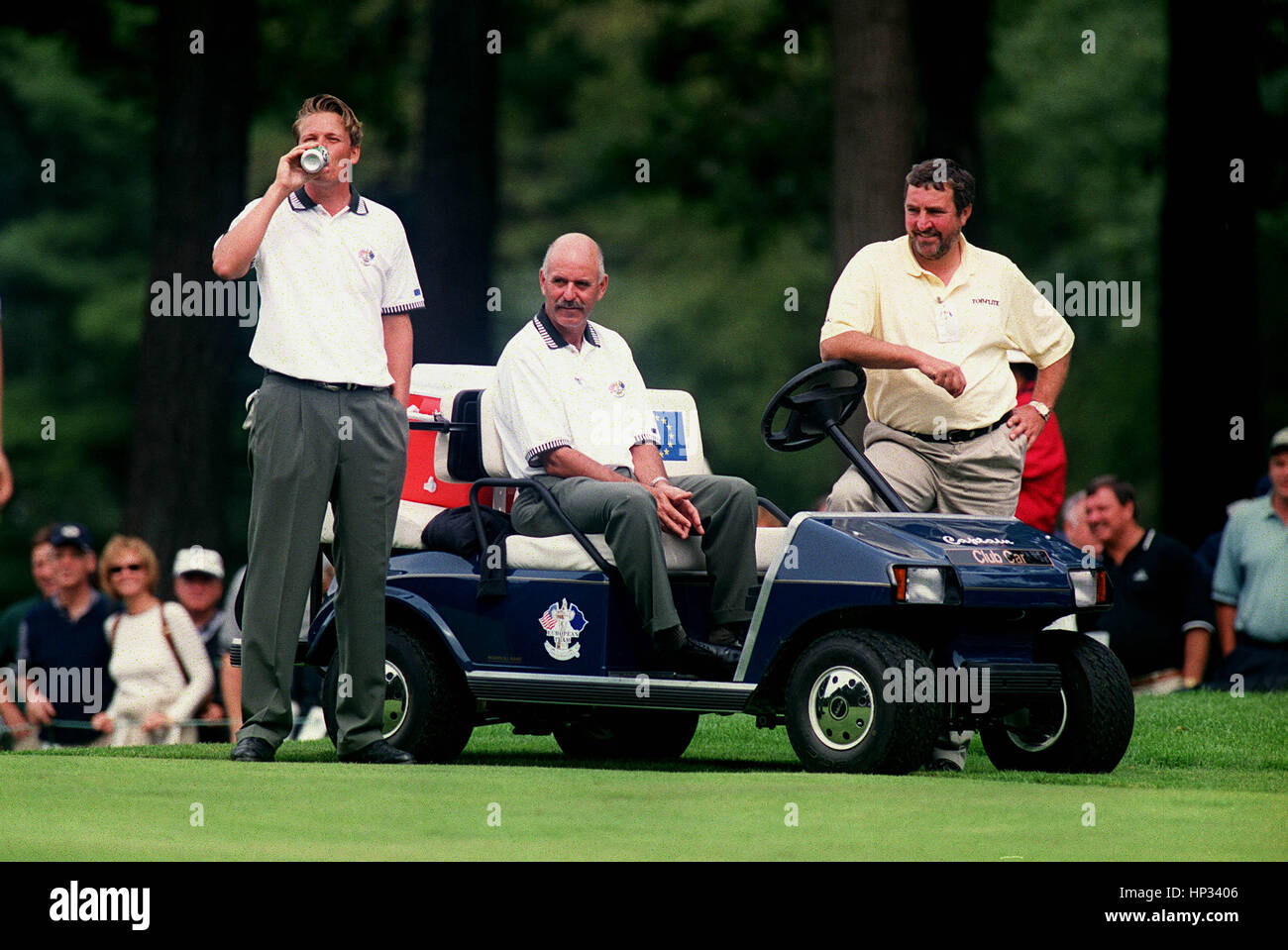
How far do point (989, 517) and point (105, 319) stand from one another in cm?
2583

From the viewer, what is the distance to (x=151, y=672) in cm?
1235

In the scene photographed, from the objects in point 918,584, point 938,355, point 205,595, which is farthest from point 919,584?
point 205,595

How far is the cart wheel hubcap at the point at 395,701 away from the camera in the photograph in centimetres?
899

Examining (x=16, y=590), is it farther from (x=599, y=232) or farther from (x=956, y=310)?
(x=956, y=310)

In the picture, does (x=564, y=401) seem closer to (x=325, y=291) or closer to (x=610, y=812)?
(x=325, y=291)

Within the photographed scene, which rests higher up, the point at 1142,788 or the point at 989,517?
the point at 989,517

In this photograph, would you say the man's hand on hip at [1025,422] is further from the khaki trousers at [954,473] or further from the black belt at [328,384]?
the black belt at [328,384]

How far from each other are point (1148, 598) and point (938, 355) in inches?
175

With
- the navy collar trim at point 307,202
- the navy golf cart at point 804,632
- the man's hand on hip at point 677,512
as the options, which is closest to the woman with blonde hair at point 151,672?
the navy golf cart at point 804,632

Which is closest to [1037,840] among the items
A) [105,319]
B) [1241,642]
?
[1241,642]

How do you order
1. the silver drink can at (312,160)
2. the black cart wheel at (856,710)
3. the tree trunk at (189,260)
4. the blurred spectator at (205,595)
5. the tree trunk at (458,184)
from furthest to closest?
the tree trunk at (189,260)
the tree trunk at (458,184)
the blurred spectator at (205,595)
the silver drink can at (312,160)
the black cart wheel at (856,710)

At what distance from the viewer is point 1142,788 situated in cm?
778

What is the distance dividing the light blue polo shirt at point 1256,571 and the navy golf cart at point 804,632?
3084 millimetres

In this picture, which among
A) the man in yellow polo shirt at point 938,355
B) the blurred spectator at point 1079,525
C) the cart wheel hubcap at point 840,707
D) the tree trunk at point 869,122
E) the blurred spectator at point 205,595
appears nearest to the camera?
the cart wheel hubcap at point 840,707
